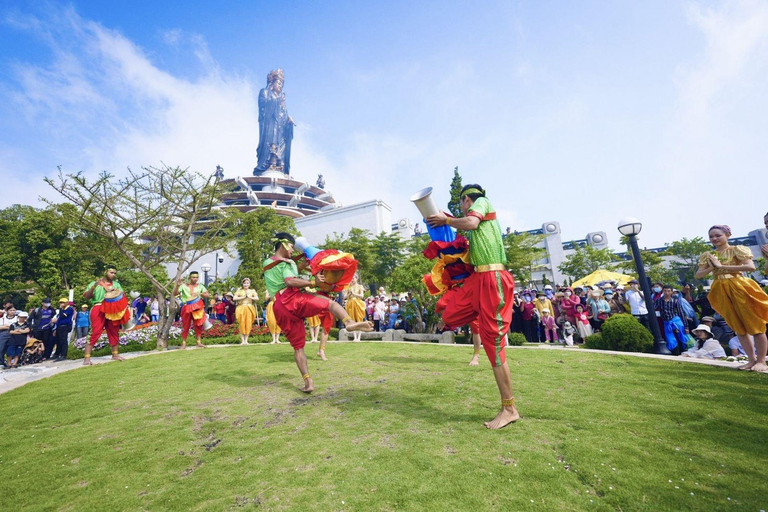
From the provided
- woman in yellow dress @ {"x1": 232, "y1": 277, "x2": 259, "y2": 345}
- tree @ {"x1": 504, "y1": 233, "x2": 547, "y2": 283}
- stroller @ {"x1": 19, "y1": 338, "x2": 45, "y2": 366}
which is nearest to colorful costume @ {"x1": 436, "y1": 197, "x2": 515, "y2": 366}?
woman in yellow dress @ {"x1": 232, "y1": 277, "x2": 259, "y2": 345}

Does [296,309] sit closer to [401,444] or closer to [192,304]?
[401,444]

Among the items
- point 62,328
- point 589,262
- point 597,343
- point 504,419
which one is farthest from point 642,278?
point 589,262

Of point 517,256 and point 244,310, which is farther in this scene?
point 517,256

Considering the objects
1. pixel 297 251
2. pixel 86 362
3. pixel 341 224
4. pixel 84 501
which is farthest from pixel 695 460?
pixel 341 224

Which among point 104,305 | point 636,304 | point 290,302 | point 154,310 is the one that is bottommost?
point 636,304

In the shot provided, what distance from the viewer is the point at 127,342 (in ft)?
45.6

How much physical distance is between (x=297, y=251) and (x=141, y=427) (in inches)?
123

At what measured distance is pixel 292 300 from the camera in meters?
5.33

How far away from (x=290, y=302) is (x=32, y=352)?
13647mm

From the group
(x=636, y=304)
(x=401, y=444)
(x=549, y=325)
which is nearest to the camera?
(x=401, y=444)

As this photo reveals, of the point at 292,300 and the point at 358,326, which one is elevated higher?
the point at 292,300

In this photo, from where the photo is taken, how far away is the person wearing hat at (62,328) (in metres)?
12.7

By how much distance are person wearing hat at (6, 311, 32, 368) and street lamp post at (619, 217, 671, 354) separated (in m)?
19.1

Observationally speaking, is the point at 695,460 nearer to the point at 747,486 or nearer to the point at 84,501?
the point at 747,486
